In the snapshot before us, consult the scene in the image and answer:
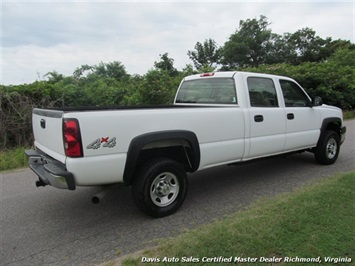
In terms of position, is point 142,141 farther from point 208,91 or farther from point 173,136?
point 208,91

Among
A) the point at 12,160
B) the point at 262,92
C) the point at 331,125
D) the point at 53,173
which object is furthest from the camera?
the point at 12,160

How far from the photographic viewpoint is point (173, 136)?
11.9 feet

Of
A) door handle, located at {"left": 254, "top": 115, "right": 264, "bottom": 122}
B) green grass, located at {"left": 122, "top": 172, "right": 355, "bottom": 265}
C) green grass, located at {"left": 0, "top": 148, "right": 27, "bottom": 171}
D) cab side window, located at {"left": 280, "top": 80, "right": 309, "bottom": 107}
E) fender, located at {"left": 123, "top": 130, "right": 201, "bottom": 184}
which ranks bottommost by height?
green grass, located at {"left": 122, "top": 172, "right": 355, "bottom": 265}

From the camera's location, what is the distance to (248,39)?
45438 mm

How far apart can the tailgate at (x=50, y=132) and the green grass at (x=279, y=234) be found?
147cm

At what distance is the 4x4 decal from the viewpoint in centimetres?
311

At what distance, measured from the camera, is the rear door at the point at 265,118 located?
4.54 meters

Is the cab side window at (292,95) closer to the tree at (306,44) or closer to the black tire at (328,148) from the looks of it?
the black tire at (328,148)

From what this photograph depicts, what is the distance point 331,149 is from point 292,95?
5.35 ft

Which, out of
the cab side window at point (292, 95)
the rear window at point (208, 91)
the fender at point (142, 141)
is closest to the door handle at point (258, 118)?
the rear window at point (208, 91)

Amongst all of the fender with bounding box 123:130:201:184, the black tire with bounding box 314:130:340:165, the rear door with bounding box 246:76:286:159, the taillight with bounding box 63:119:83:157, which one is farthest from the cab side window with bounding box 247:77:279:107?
the taillight with bounding box 63:119:83:157

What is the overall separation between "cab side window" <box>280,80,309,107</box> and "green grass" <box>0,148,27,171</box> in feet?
19.1

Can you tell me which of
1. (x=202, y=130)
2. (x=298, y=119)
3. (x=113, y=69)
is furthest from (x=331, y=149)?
(x=113, y=69)

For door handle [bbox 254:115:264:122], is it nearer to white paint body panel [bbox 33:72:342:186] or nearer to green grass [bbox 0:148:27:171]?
white paint body panel [bbox 33:72:342:186]
